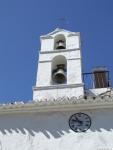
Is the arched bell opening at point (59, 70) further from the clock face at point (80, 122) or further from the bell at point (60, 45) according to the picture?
the clock face at point (80, 122)

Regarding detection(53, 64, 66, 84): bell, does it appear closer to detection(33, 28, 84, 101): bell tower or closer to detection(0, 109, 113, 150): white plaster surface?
detection(33, 28, 84, 101): bell tower

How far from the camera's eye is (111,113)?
38.5 feet

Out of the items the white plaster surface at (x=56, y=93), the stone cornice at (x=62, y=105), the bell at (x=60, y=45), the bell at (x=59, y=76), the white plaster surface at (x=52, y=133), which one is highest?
the bell at (x=60, y=45)

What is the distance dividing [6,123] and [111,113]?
128 inches

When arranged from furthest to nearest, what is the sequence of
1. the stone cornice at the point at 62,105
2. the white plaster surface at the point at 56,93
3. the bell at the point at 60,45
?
the bell at the point at 60,45
the white plaster surface at the point at 56,93
the stone cornice at the point at 62,105

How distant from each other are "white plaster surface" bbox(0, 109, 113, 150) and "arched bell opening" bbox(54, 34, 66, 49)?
4.90 metres

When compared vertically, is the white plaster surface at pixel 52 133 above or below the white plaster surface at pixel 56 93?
below

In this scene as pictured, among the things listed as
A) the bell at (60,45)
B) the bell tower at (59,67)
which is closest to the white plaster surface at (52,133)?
the bell tower at (59,67)

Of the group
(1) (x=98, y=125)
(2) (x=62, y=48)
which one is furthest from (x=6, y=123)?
(2) (x=62, y=48)

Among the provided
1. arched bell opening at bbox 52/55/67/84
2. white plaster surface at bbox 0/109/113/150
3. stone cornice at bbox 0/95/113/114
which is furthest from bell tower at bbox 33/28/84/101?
white plaster surface at bbox 0/109/113/150

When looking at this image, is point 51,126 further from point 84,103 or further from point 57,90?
point 57,90

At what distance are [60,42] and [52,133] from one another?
5828mm

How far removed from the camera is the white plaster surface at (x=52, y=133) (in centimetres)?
1116

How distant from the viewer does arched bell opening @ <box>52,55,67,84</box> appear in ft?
48.6
